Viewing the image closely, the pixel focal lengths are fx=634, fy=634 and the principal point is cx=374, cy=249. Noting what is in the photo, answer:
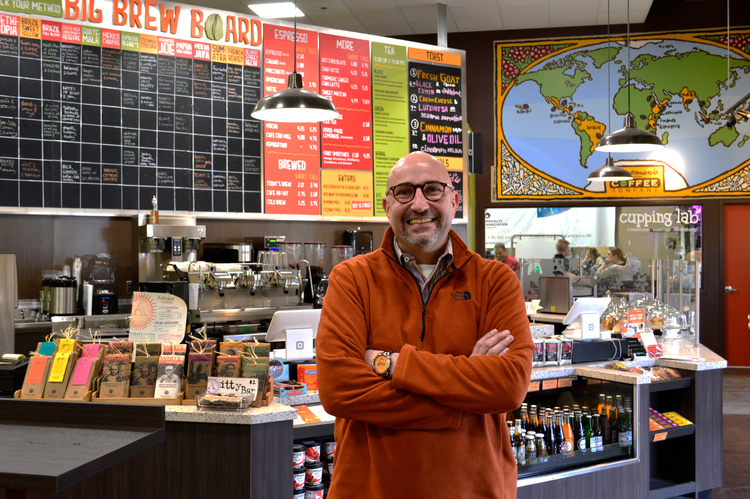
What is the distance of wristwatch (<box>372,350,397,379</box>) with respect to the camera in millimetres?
1652

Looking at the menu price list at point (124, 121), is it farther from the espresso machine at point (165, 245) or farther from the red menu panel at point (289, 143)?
the espresso machine at point (165, 245)

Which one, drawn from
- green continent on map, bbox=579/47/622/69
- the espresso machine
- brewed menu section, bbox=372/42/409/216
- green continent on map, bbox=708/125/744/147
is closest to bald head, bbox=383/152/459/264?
the espresso machine

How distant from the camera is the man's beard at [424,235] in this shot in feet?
5.93

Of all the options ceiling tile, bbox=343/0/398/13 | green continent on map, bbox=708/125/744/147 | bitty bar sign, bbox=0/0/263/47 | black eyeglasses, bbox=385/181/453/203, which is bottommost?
black eyeglasses, bbox=385/181/453/203

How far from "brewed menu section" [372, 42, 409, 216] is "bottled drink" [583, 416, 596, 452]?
11.5 feet

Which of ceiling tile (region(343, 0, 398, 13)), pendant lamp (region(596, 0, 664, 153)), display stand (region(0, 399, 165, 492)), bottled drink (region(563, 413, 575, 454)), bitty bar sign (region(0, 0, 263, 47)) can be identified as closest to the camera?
display stand (region(0, 399, 165, 492))

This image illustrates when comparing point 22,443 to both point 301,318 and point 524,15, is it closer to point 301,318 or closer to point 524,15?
point 301,318

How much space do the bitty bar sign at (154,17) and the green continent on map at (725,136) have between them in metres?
5.96

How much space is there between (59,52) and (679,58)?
734 centimetres

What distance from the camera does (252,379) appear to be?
2322 mm

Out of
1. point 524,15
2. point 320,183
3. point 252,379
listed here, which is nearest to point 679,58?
point 524,15

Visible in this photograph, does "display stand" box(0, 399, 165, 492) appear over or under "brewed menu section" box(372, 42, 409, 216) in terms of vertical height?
under

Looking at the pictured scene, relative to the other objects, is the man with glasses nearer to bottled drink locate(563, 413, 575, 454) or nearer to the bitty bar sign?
bottled drink locate(563, 413, 575, 454)

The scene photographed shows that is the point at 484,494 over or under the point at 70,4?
under
